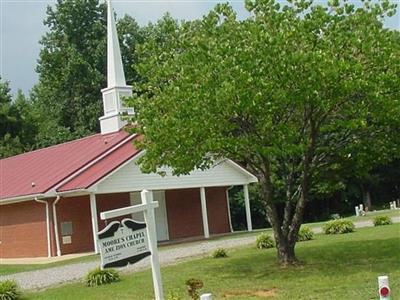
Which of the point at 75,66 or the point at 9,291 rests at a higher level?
the point at 75,66

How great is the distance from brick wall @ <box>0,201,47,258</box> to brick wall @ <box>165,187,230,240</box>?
19.2 feet

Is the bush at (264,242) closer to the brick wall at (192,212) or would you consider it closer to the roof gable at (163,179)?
the roof gable at (163,179)

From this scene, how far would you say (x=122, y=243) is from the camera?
26.8 ft

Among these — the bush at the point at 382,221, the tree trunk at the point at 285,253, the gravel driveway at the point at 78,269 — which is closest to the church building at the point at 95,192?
the gravel driveway at the point at 78,269

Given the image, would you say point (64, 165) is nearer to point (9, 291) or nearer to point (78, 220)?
point (78, 220)

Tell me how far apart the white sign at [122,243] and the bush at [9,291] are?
19.6 ft

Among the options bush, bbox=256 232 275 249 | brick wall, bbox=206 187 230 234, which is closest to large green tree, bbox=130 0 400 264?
bush, bbox=256 232 275 249

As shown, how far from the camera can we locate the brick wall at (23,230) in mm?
25984

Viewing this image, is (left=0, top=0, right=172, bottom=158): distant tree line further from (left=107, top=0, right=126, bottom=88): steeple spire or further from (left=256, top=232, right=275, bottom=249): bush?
(left=256, top=232, right=275, bottom=249): bush

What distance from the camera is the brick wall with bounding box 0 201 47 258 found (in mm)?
25984

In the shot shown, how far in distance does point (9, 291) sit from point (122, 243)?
6.24 metres

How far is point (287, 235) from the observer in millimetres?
15117

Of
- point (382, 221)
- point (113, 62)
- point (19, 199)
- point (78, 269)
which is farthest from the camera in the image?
point (113, 62)

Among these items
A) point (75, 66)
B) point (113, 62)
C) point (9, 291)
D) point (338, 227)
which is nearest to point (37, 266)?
point (9, 291)
